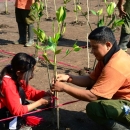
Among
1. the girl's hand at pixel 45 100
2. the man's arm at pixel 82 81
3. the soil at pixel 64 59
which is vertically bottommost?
the soil at pixel 64 59

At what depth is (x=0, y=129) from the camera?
121 inches

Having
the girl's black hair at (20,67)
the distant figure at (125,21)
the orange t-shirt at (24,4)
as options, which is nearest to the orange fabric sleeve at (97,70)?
the girl's black hair at (20,67)

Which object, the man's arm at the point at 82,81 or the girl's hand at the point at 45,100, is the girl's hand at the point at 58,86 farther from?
the man's arm at the point at 82,81

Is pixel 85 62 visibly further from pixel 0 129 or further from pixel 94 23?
pixel 94 23

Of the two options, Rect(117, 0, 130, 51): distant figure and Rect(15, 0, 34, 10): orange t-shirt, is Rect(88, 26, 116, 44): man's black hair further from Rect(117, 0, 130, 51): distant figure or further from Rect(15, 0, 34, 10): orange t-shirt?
Rect(15, 0, 34, 10): orange t-shirt

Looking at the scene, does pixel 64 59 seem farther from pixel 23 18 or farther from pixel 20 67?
pixel 20 67

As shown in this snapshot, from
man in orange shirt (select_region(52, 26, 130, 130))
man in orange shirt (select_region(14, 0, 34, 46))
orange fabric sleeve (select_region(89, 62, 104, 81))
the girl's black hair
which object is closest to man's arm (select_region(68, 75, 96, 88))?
orange fabric sleeve (select_region(89, 62, 104, 81))

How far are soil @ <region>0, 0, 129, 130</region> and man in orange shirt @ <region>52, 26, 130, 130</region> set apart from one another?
Result: 376 mm

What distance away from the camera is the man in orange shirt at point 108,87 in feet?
8.96

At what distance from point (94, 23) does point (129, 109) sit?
17.1ft

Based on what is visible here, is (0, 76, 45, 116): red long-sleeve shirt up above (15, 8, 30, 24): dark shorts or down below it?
below

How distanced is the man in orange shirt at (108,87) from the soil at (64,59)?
376mm

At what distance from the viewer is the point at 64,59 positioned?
5.23 meters

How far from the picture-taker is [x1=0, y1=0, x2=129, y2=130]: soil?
11.0 ft
